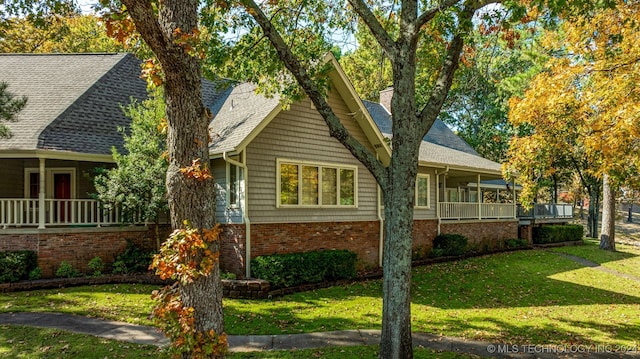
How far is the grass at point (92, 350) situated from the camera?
6.52 meters

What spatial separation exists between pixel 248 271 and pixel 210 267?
721cm

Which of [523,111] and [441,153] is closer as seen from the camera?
[523,111]

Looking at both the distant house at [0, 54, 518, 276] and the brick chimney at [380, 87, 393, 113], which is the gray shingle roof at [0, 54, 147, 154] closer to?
the distant house at [0, 54, 518, 276]

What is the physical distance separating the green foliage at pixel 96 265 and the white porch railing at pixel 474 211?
1315 centimetres

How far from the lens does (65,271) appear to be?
1155cm

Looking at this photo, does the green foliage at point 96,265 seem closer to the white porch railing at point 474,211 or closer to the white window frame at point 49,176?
the white window frame at point 49,176

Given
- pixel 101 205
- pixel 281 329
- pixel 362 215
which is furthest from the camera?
pixel 362 215

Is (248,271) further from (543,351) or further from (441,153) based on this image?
(441,153)

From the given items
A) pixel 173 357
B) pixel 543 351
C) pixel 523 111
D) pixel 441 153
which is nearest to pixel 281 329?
pixel 173 357

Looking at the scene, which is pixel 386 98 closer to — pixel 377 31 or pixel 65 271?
pixel 377 31

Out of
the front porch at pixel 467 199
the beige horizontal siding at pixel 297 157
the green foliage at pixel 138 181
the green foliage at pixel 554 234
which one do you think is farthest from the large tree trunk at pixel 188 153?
the green foliage at pixel 554 234

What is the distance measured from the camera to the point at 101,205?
12.9 metres

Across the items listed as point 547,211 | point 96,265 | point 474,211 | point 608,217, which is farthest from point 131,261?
point 547,211

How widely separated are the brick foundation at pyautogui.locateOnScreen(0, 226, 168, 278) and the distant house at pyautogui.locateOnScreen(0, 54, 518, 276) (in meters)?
0.03
